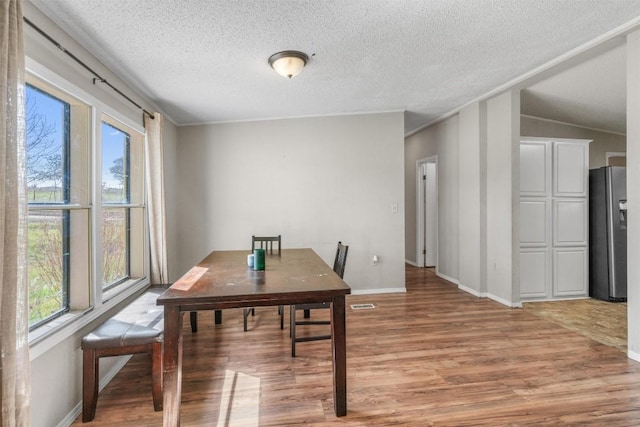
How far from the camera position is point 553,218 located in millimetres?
4062

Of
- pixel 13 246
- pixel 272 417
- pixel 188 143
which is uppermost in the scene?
pixel 188 143

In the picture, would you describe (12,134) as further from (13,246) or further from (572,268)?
(572,268)

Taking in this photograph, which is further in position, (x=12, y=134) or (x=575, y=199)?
(x=575, y=199)

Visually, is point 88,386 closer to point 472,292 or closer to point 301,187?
point 301,187

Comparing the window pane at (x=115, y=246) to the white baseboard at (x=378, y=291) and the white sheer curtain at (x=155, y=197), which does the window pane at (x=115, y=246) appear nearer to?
the white sheer curtain at (x=155, y=197)

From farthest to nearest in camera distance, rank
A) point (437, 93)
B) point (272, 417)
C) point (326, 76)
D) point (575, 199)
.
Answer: point (575, 199) → point (437, 93) → point (326, 76) → point (272, 417)

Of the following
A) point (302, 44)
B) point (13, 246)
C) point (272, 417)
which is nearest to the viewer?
point (13, 246)

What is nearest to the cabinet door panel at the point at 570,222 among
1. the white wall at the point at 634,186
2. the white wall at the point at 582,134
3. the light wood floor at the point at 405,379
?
the white wall at the point at 582,134

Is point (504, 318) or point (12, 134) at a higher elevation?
point (12, 134)

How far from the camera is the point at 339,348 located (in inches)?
73.9

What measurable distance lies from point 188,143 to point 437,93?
3382 mm

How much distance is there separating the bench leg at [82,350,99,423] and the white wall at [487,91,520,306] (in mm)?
4040

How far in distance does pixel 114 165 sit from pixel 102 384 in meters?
1.79

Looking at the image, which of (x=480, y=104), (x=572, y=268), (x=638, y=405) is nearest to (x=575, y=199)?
(x=572, y=268)
